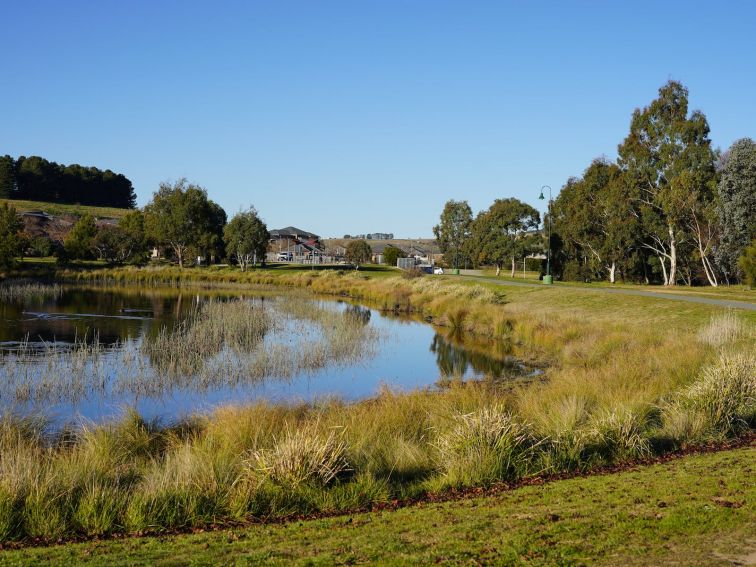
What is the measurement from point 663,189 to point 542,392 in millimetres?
41765

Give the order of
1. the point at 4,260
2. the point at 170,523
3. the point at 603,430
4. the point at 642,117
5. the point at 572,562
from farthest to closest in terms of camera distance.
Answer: the point at 4,260 → the point at 642,117 → the point at 603,430 → the point at 170,523 → the point at 572,562

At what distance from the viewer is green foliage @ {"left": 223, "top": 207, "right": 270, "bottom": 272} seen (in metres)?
87.9

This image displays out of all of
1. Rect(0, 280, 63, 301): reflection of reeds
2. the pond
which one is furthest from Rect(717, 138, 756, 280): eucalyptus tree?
Rect(0, 280, 63, 301): reflection of reeds

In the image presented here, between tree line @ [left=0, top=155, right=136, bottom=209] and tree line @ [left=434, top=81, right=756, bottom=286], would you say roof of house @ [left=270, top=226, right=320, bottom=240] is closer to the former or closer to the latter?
tree line @ [left=0, top=155, right=136, bottom=209]

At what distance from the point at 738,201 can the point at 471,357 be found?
92.1ft

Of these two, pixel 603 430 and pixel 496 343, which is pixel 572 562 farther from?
pixel 496 343

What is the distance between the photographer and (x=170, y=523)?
7965mm

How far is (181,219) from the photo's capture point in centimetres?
8750

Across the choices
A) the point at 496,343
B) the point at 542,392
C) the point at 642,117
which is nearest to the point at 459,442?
the point at 542,392

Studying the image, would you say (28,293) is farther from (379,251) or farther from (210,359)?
(379,251)

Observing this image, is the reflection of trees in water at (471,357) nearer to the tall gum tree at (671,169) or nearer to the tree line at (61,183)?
the tall gum tree at (671,169)

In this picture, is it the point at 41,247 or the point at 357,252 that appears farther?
the point at 357,252

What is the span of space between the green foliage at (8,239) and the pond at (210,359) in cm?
2755

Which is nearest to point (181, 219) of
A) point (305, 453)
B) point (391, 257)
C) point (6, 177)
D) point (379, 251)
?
point (391, 257)
